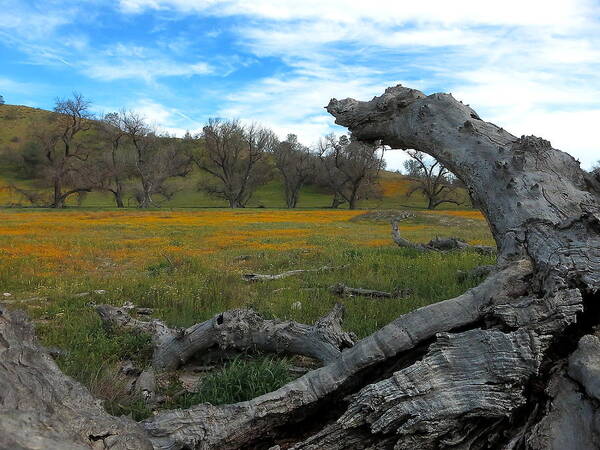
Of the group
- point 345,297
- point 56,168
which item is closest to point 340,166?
point 56,168

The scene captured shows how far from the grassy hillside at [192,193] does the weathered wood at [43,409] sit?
242ft

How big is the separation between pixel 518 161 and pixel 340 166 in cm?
7054

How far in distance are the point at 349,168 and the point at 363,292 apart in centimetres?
6708

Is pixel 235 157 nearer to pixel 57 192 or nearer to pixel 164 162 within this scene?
pixel 164 162

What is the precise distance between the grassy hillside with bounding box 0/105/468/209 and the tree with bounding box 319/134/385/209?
5.36m

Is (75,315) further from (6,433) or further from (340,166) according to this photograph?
(340,166)

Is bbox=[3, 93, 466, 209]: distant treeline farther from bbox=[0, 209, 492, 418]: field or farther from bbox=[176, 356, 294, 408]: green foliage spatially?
bbox=[176, 356, 294, 408]: green foliage

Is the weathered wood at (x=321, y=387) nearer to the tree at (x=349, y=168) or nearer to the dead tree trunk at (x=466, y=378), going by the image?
the dead tree trunk at (x=466, y=378)

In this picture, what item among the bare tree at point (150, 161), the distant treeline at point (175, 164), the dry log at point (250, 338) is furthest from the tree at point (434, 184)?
the dry log at point (250, 338)

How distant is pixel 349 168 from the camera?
2928 inches

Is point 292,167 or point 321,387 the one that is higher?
point 292,167

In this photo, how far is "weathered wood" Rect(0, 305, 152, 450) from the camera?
6.68 feet

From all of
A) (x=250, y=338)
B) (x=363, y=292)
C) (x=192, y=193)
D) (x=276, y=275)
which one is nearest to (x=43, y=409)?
(x=250, y=338)

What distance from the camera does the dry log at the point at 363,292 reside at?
8.17 meters
